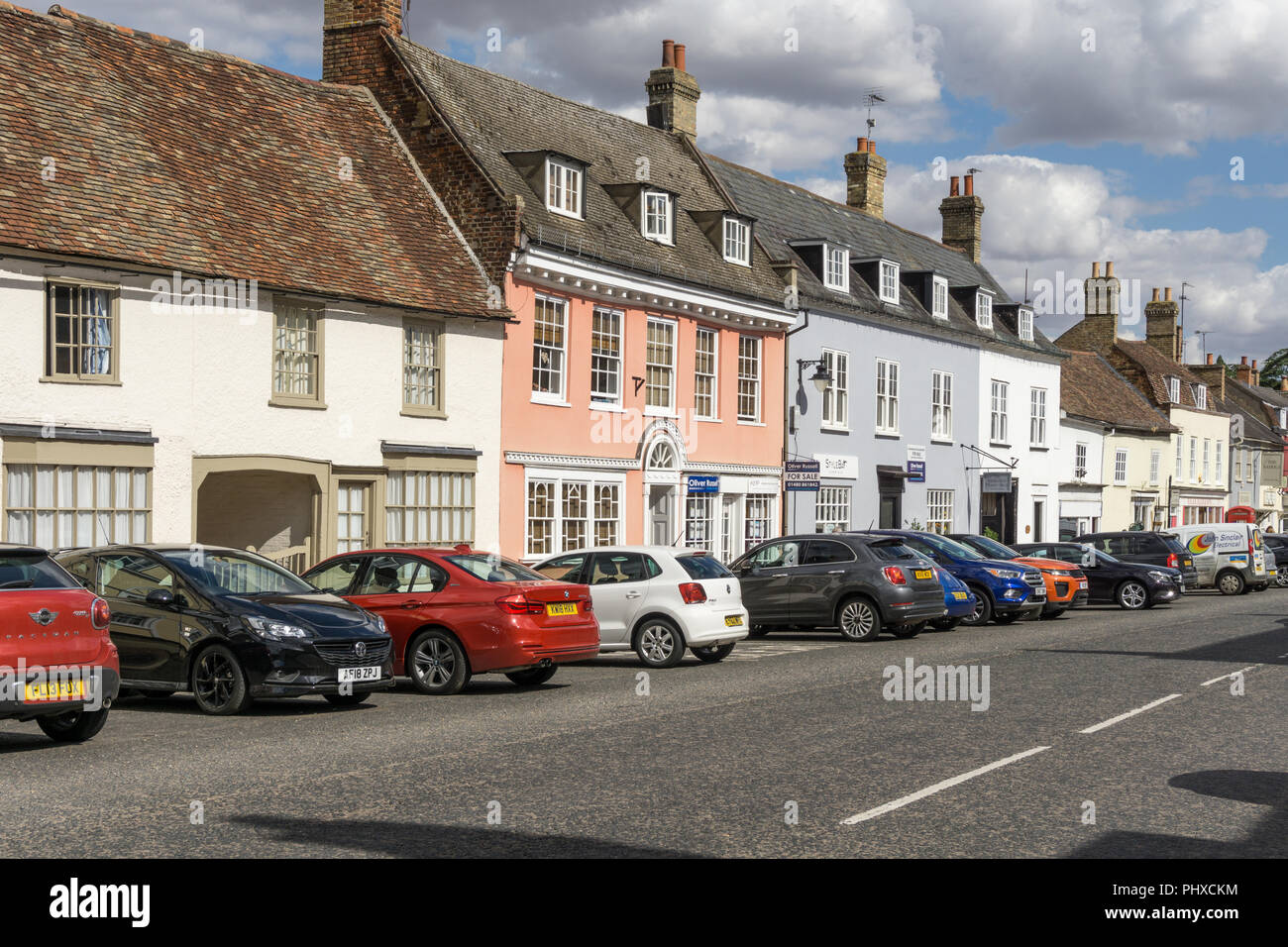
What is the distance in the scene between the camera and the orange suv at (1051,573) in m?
28.2

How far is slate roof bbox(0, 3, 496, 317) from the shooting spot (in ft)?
66.5

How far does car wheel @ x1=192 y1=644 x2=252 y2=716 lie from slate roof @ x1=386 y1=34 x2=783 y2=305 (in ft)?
48.0

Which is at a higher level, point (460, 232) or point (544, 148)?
point (544, 148)

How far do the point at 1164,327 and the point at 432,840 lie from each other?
71062 mm

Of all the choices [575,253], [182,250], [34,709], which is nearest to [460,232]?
[575,253]

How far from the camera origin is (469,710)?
14039mm

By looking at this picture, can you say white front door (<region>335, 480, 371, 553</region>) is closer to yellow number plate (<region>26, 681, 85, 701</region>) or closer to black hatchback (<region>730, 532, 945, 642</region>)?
black hatchback (<region>730, 532, 945, 642</region>)

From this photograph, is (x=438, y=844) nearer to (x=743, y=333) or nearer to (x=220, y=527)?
(x=220, y=527)

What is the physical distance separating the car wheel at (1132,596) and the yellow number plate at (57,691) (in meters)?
25.9

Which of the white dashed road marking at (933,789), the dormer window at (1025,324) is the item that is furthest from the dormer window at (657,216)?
the white dashed road marking at (933,789)

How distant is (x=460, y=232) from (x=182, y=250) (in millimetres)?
7240

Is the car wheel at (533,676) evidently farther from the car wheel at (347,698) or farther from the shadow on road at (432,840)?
the shadow on road at (432,840)

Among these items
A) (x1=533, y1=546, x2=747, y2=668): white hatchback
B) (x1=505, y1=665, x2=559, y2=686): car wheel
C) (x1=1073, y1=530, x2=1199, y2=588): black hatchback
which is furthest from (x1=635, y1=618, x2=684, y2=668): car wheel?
(x1=1073, y1=530, x2=1199, y2=588): black hatchback

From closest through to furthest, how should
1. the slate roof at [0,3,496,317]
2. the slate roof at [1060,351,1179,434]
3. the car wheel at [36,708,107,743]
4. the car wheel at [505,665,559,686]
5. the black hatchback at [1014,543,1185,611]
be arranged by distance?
the car wheel at [36,708,107,743] → the car wheel at [505,665,559,686] → the slate roof at [0,3,496,317] → the black hatchback at [1014,543,1185,611] → the slate roof at [1060,351,1179,434]
